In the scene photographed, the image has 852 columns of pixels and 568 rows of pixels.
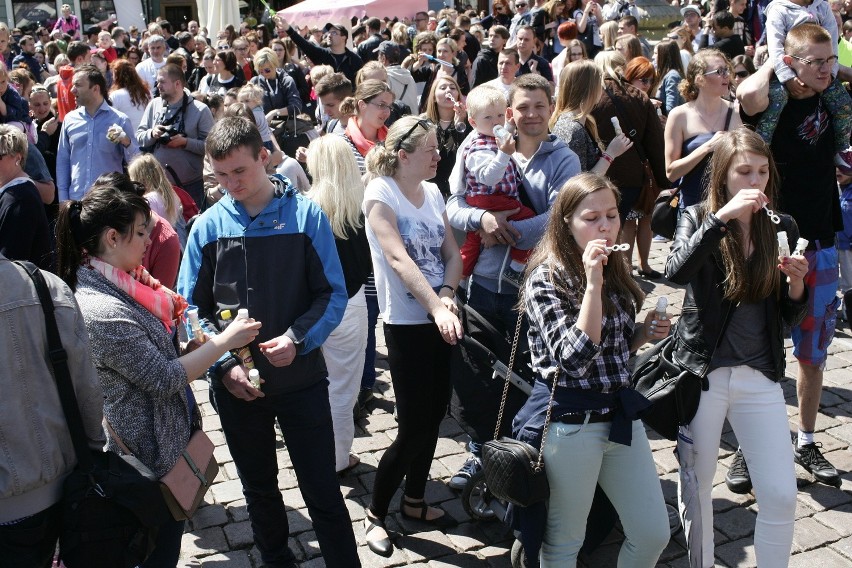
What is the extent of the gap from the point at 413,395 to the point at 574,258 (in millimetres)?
1102

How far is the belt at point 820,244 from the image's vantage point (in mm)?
4680

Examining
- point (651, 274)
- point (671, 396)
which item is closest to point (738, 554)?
point (671, 396)

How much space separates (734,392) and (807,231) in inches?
64.3

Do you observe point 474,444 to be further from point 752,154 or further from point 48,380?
point 48,380

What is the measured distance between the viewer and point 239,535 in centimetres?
427

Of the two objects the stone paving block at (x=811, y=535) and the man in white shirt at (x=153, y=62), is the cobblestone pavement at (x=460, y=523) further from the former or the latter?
the man in white shirt at (x=153, y=62)

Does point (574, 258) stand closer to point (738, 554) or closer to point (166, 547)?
point (738, 554)

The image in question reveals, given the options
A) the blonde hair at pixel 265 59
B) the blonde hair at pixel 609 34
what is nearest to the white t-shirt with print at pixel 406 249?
the blonde hair at pixel 265 59

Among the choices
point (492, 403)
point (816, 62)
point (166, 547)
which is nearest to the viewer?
point (166, 547)

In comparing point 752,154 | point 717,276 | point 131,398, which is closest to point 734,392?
point 717,276

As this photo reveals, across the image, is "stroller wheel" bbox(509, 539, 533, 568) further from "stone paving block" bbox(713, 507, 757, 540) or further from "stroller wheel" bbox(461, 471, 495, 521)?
"stone paving block" bbox(713, 507, 757, 540)

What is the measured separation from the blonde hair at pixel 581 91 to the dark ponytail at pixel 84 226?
3.29 meters

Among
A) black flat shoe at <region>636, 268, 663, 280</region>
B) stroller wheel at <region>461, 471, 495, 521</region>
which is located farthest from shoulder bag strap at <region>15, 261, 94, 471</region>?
black flat shoe at <region>636, 268, 663, 280</region>

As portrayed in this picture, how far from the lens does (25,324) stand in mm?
2584
